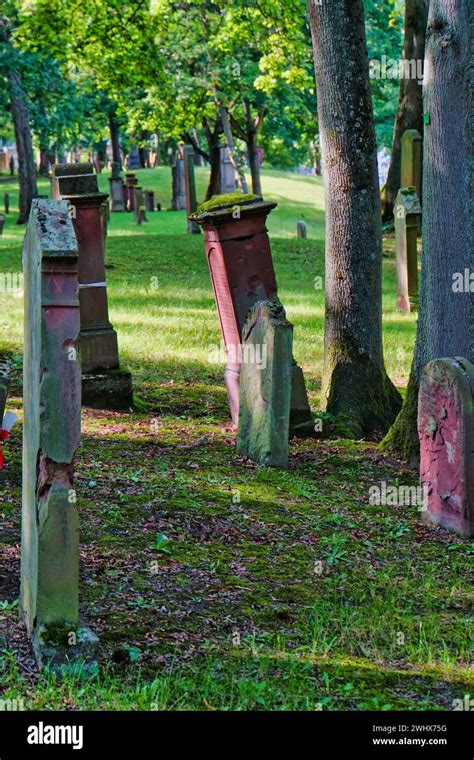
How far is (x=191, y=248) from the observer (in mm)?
26094

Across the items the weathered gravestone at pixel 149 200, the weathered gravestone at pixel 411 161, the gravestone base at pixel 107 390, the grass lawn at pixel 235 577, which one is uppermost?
the weathered gravestone at pixel 411 161

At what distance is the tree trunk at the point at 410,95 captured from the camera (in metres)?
23.5

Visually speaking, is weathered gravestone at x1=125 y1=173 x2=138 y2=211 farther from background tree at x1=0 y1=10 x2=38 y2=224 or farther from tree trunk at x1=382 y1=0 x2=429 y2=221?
tree trunk at x1=382 y1=0 x2=429 y2=221

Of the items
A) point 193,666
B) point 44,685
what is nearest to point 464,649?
point 193,666

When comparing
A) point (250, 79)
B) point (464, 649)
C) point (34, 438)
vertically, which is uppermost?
point (250, 79)

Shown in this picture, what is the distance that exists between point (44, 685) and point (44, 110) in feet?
134

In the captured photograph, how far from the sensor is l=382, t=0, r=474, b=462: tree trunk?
8.92 m

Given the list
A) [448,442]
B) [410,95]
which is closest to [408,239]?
[410,95]

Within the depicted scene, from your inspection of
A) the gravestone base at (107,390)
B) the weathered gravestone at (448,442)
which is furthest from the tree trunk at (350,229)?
the weathered gravestone at (448,442)

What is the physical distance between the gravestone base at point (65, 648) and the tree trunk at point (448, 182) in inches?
191

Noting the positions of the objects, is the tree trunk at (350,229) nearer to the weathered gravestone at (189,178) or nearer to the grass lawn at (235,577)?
the grass lawn at (235,577)

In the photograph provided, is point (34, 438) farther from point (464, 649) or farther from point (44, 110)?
point (44, 110)

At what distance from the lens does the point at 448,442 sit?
7.84 metres

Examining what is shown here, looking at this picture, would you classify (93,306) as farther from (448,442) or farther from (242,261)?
(448,442)
